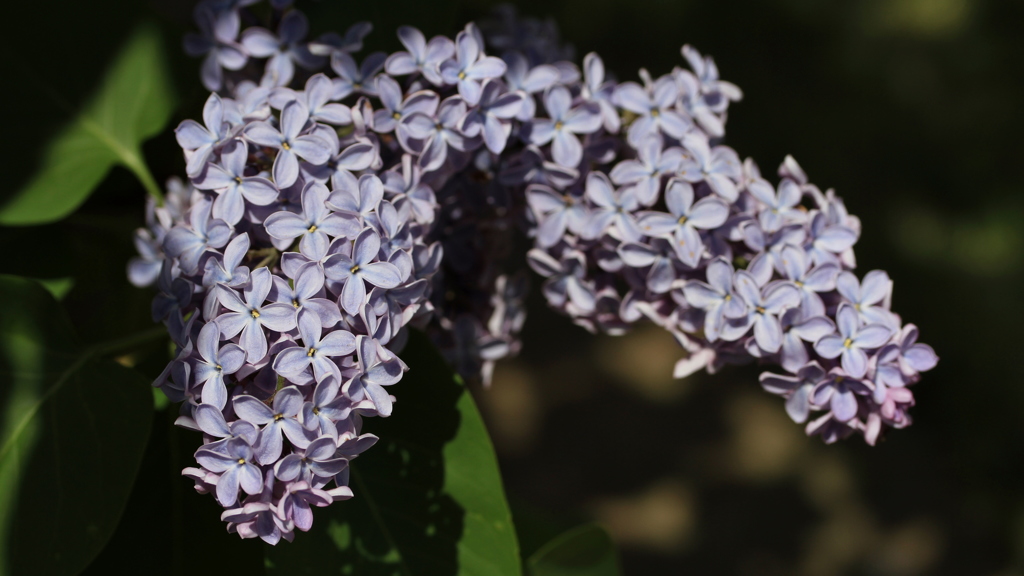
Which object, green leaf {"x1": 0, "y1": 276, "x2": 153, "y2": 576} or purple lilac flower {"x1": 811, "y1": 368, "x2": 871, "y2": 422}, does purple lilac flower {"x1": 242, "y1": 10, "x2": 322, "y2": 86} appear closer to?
green leaf {"x1": 0, "y1": 276, "x2": 153, "y2": 576}

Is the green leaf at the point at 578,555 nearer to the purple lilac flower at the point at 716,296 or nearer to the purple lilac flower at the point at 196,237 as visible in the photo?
the purple lilac flower at the point at 716,296

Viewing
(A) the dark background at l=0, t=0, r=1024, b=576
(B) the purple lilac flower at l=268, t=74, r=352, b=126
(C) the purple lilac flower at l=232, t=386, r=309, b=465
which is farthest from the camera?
(A) the dark background at l=0, t=0, r=1024, b=576

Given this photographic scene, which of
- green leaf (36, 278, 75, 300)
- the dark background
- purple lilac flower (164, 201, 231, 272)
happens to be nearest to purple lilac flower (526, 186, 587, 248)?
purple lilac flower (164, 201, 231, 272)

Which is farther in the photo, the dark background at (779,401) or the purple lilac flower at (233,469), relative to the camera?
the dark background at (779,401)

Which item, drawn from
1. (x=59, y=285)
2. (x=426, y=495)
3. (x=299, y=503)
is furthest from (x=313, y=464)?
(x=59, y=285)

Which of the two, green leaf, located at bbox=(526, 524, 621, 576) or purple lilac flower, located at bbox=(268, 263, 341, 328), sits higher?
purple lilac flower, located at bbox=(268, 263, 341, 328)

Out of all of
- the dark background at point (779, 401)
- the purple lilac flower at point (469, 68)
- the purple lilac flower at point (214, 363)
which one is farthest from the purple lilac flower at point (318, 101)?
the dark background at point (779, 401)
